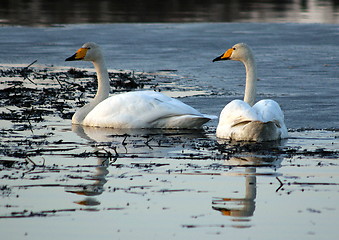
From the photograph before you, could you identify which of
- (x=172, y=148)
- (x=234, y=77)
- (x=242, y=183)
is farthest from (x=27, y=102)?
(x=242, y=183)

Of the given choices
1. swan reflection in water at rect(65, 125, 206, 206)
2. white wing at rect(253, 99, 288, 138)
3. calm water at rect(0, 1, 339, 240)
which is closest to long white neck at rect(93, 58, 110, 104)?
calm water at rect(0, 1, 339, 240)

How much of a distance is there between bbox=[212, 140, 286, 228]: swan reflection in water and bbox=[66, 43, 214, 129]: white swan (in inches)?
63.3

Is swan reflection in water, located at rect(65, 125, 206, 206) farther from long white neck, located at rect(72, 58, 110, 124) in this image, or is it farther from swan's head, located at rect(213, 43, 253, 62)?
swan's head, located at rect(213, 43, 253, 62)

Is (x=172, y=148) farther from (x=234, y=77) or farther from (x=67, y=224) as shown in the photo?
(x=234, y=77)

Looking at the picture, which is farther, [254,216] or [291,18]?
[291,18]

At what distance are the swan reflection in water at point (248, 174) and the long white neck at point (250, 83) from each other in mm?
1184

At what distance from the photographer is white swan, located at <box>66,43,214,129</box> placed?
10695mm

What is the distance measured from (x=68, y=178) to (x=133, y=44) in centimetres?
1525

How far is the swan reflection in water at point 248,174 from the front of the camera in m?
6.18

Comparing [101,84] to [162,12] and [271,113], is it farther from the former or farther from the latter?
[162,12]

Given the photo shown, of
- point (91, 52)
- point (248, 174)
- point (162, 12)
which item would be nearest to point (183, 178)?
point (248, 174)

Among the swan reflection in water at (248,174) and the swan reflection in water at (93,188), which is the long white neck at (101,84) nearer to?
the swan reflection in water at (248,174)

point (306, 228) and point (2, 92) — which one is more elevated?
point (306, 228)

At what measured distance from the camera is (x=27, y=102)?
12570 millimetres
